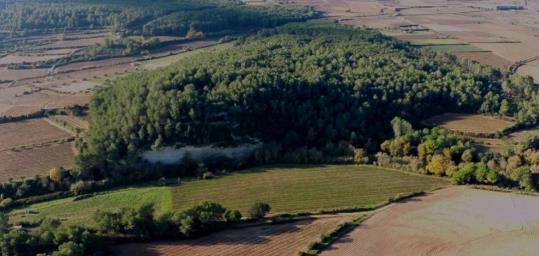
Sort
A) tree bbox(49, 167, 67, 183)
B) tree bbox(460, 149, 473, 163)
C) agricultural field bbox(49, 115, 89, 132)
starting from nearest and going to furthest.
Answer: tree bbox(49, 167, 67, 183) → tree bbox(460, 149, 473, 163) → agricultural field bbox(49, 115, 89, 132)

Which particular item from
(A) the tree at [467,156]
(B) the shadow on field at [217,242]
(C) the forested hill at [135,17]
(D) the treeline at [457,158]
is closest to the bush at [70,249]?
(B) the shadow on field at [217,242]

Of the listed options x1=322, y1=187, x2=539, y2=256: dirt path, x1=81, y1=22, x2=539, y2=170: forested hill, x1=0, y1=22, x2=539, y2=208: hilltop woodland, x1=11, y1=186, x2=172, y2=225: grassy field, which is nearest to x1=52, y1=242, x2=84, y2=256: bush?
x1=11, y1=186, x2=172, y2=225: grassy field

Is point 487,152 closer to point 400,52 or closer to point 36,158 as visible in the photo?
point 400,52

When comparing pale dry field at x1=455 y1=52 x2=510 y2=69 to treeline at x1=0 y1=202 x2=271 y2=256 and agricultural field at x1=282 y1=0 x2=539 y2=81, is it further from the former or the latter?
treeline at x1=0 y1=202 x2=271 y2=256

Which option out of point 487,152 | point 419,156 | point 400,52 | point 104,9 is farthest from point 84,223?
point 104,9

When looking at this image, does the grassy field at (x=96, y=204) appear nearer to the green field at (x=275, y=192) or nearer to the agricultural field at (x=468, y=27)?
the green field at (x=275, y=192)

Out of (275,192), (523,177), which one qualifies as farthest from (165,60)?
(523,177)
